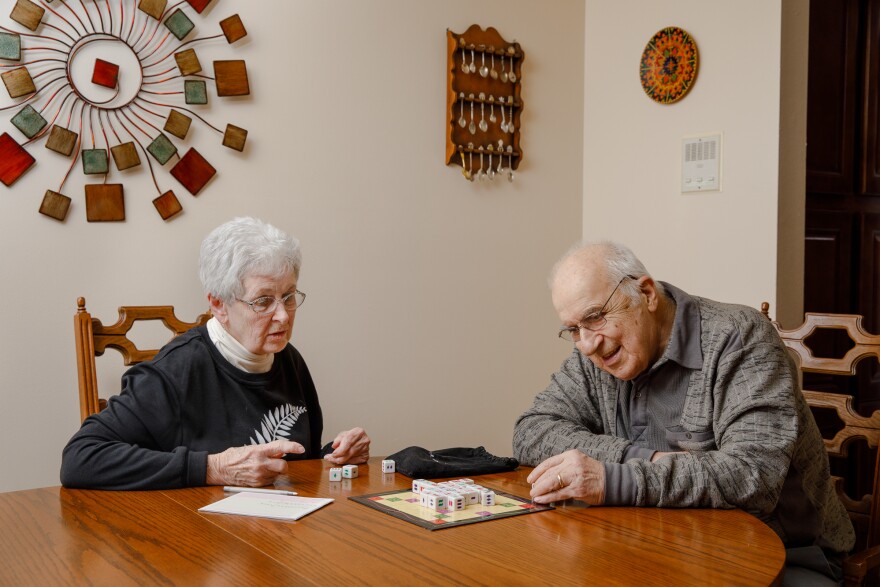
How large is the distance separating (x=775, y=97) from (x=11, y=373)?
286 centimetres

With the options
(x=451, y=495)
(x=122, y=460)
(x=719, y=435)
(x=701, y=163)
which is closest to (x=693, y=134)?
(x=701, y=163)

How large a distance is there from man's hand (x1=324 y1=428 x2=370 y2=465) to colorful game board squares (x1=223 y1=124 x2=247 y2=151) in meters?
1.35

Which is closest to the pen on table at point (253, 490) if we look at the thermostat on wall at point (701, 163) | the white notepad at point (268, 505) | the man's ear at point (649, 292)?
the white notepad at point (268, 505)

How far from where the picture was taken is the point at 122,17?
272 centimetres

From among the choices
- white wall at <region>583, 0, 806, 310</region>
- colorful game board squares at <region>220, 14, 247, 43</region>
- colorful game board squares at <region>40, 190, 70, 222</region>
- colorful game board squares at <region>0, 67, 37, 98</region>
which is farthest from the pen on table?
white wall at <region>583, 0, 806, 310</region>

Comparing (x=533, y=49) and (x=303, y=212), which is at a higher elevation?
(x=533, y=49)

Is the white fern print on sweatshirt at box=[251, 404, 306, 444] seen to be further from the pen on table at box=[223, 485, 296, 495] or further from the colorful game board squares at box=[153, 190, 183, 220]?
the colorful game board squares at box=[153, 190, 183, 220]

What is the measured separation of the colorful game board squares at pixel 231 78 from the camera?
9.57ft

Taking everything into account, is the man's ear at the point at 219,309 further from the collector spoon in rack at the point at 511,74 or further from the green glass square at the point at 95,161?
the collector spoon in rack at the point at 511,74

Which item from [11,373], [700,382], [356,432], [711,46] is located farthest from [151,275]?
[711,46]

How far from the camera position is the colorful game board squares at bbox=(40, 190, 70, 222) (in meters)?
2.60

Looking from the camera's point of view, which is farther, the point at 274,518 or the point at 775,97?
the point at 775,97

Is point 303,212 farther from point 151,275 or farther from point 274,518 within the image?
point 274,518

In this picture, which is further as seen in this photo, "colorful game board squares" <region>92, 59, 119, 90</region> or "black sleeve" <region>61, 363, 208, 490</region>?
"colorful game board squares" <region>92, 59, 119, 90</region>
